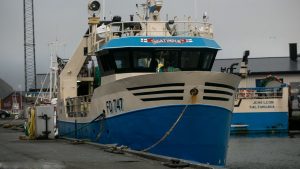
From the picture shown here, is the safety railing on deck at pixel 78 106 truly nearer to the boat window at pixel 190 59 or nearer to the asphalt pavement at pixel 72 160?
the asphalt pavement at pixel 72 160

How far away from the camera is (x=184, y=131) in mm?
17094

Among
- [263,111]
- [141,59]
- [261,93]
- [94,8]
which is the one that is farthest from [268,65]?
[141,59]

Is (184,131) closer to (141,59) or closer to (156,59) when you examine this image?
(156,59)

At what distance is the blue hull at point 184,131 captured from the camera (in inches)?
669

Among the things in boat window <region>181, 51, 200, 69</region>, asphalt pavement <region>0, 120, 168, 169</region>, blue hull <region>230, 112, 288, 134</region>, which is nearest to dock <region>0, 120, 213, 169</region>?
asphalt pavement <region>0, 120, 168, 169</region>

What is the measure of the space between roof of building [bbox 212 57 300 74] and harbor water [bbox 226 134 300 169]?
2805 centimetres

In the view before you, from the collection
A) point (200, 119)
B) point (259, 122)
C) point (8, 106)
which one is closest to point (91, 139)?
point (200, 119)

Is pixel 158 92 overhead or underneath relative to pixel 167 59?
underneath

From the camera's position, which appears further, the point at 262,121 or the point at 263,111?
the point at 263,111

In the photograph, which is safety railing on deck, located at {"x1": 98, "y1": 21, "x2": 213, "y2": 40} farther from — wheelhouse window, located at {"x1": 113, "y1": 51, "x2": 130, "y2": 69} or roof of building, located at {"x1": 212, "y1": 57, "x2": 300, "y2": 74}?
roof of building, located at {"x1": 212, "y1": 57, "x2": 300, "y2": 74}

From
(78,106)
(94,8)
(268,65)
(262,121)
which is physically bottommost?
(262,121)

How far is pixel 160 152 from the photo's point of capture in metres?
17.5

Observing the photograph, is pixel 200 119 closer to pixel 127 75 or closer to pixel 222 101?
pixel 222 101

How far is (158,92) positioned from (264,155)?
14.4 metres
